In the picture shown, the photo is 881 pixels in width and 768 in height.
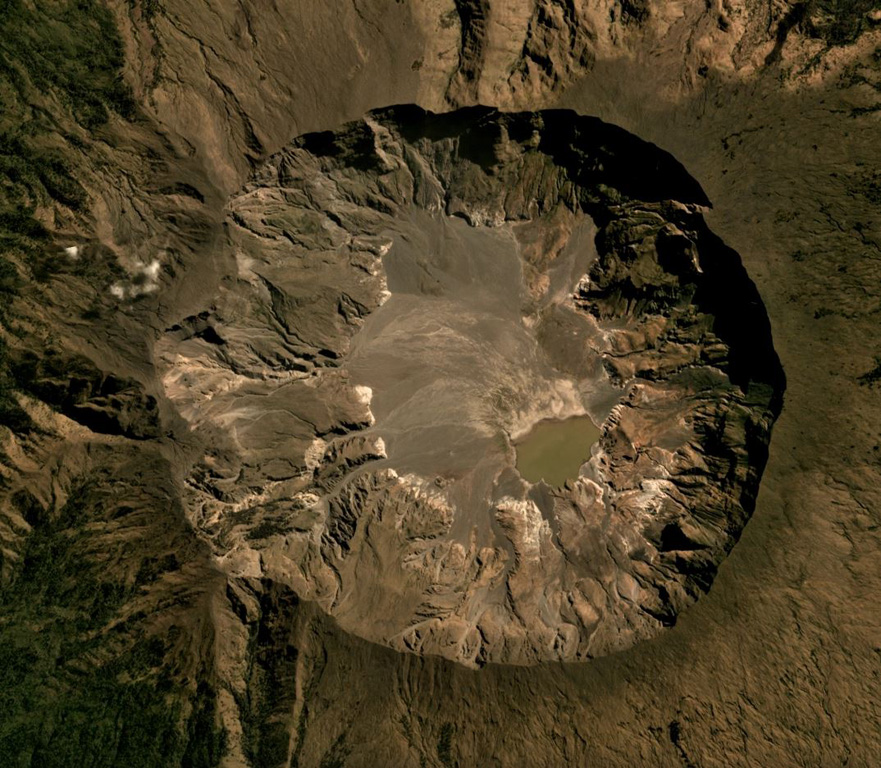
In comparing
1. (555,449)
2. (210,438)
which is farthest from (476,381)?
(210,438)

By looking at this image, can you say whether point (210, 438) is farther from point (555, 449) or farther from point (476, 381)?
point (555, 449)

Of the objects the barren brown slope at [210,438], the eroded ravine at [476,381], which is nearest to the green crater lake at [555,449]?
the eroded ravine at [476,381]

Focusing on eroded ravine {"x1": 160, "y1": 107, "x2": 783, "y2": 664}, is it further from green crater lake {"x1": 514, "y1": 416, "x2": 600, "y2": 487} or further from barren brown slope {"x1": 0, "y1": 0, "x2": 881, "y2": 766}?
barren brown slope {"x1": 0, "y1": 0, "x2": 881, "y2": 766}

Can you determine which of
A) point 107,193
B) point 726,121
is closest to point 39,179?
point 107,193

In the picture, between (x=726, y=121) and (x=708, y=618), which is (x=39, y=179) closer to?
(x=726, y=121)

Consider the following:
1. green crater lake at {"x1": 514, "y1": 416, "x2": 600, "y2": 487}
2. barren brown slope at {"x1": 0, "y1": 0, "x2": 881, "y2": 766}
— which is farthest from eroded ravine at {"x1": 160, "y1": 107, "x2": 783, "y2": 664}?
barren brown slope at {"x1": 0, "y1": 0, "x2": 881, "y2": 766}

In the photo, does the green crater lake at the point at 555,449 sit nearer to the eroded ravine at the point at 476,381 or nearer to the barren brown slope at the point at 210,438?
the eroded ravine at the point at 476,381
